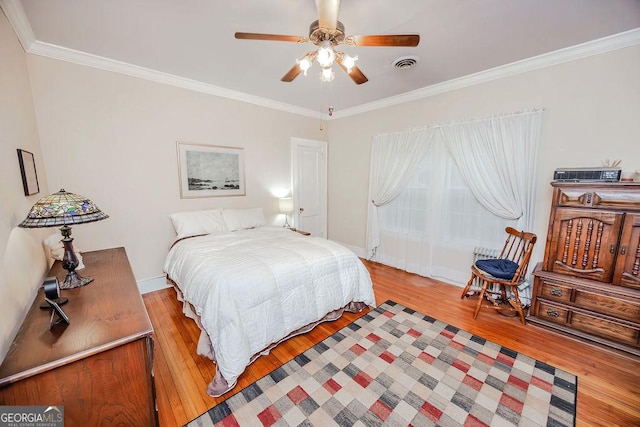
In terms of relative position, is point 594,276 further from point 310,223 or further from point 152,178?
point 152,178

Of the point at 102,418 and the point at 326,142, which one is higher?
the point at 326,142

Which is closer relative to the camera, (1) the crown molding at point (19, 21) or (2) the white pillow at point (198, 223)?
(1) the crown molding at point (19, 21)

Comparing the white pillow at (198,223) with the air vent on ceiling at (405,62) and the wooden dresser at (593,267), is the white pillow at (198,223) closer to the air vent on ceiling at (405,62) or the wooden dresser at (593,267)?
the air vent on ceiling at (405,62)

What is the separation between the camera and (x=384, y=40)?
1581mm

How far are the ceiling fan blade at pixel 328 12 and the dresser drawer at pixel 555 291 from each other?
2891 mm

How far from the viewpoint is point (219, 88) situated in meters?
3.30

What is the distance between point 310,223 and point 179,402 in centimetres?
340

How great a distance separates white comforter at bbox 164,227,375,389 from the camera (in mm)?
1710

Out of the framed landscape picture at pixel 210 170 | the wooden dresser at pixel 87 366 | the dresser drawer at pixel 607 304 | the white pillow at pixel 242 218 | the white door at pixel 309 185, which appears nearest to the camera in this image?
the wooden dresser at pixel 87 366

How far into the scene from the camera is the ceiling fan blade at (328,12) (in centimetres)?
136

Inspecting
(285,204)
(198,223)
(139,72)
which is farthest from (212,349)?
(139,72)

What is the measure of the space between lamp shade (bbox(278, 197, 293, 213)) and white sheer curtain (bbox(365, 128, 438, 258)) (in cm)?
135

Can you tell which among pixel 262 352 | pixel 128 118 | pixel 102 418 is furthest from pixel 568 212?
pixel 128 118

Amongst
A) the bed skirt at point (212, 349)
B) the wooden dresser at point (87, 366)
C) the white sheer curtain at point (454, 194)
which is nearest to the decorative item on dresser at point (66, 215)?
the wooden dresser at point (87, 366)
